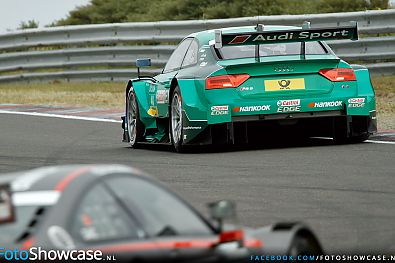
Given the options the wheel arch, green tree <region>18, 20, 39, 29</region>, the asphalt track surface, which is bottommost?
the asphalt track surface

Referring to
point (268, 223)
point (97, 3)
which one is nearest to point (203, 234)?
point (268, 223)

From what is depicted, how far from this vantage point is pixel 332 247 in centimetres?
734

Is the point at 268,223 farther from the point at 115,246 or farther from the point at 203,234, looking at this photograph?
the point at 115,246

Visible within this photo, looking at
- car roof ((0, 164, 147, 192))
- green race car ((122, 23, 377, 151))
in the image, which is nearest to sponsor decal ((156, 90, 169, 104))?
green race car ((122, 23, 377, 151))

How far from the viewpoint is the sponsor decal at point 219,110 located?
12.9 meters

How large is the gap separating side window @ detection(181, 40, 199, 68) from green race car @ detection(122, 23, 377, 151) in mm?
81

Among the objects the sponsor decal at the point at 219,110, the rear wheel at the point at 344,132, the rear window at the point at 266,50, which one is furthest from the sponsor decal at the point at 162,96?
the rear wheel at the point at 344,132

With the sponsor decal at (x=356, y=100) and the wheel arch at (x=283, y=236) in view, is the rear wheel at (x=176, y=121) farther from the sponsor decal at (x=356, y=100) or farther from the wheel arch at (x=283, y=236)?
the wheel arch at (x=283, y=236)

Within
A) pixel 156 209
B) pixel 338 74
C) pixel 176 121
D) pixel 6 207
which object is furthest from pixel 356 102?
pixel 6 207

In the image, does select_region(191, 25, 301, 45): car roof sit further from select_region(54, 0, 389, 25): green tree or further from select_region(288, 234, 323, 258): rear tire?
select_region(54, 0, 389, 25): green tree

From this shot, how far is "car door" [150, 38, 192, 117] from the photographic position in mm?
13820

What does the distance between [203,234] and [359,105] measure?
8.16 m

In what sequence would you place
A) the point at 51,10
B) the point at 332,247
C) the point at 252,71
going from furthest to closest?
1. the point at 51,10
2. the point at 252,71
3. the point at 332,247

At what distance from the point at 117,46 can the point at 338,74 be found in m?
11.7
